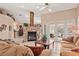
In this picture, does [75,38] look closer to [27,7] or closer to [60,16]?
[60,16]

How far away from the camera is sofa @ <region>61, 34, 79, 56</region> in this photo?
80.6 inches

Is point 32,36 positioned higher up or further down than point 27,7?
further down

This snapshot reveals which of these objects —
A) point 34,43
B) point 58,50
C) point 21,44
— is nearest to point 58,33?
point 58,50

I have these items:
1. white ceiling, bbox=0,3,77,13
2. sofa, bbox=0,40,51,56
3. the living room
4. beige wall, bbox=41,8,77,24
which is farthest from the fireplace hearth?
white ceiling, bbox=0,3,77,13

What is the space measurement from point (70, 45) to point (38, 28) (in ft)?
1.99

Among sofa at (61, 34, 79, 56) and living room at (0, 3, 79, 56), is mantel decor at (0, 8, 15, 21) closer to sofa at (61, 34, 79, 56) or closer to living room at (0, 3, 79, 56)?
living room at (0, 3, 79, 56)

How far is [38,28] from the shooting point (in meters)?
2.11

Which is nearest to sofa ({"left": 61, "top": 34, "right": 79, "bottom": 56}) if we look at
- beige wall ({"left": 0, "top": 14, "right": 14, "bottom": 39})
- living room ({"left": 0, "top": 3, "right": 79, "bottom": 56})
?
living room ({"left": 0, "top": 3, "right": 79, "bottom": 56})

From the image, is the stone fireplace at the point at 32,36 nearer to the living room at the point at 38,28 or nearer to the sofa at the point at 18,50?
the living room at the point at 38,28

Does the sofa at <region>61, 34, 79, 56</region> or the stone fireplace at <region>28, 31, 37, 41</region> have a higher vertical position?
the stone fireplace at <region>28, 31, 37, 41</region>

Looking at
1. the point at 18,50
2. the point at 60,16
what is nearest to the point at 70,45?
the point at 60,16

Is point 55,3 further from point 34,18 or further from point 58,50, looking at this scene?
point 58,50

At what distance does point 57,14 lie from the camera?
2.12 meters

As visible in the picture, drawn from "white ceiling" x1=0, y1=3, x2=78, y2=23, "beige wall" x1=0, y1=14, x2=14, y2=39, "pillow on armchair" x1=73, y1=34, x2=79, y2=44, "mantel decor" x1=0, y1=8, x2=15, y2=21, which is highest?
"white ceiling" x1=0, y1=3, x2=78, y2=23
